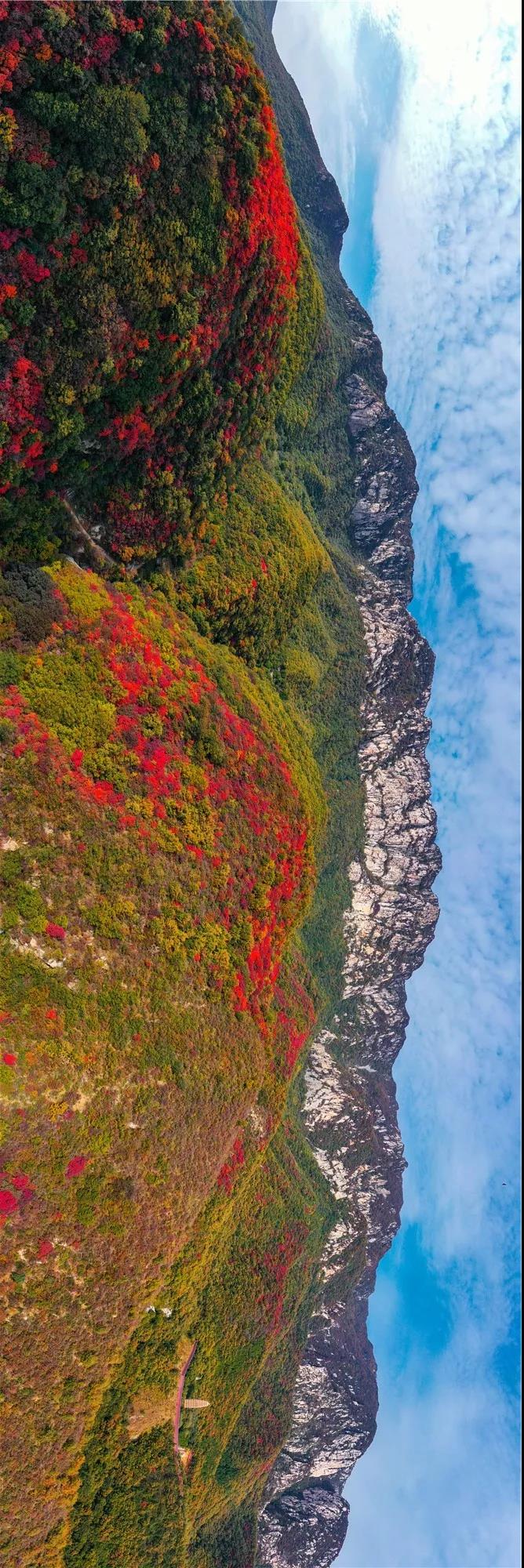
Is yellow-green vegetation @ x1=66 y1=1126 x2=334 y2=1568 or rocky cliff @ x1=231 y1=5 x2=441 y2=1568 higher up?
rocky cliff @ x1=231 y1=5 x2=441 y2=1568

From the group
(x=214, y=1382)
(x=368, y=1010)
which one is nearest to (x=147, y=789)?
(x=214, y=1382)

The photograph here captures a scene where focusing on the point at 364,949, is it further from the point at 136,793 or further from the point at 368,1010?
the point at 136,793

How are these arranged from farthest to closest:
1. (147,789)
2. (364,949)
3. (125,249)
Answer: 1. (364,949)
2. (147,789)
3. (125,249)

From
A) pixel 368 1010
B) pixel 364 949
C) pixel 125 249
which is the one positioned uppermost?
pixel 125 249

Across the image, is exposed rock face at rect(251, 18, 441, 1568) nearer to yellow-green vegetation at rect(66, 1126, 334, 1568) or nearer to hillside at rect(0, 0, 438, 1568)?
yellow-green vegetation at rect(66, 1126, 334, 1568)

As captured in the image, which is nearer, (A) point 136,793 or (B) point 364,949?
(A) point 136,793

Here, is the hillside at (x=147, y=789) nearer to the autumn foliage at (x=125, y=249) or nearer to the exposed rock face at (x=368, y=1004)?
the autumn foliage at (x=125, y=249)

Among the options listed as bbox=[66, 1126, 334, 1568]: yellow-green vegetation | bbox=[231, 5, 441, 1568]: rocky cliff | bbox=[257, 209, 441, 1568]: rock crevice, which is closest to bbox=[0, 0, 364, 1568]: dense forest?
bbox=[66, 1126, 334, 1568]: yellow-green vegetation

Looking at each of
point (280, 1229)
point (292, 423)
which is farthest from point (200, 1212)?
point (292, 423)
